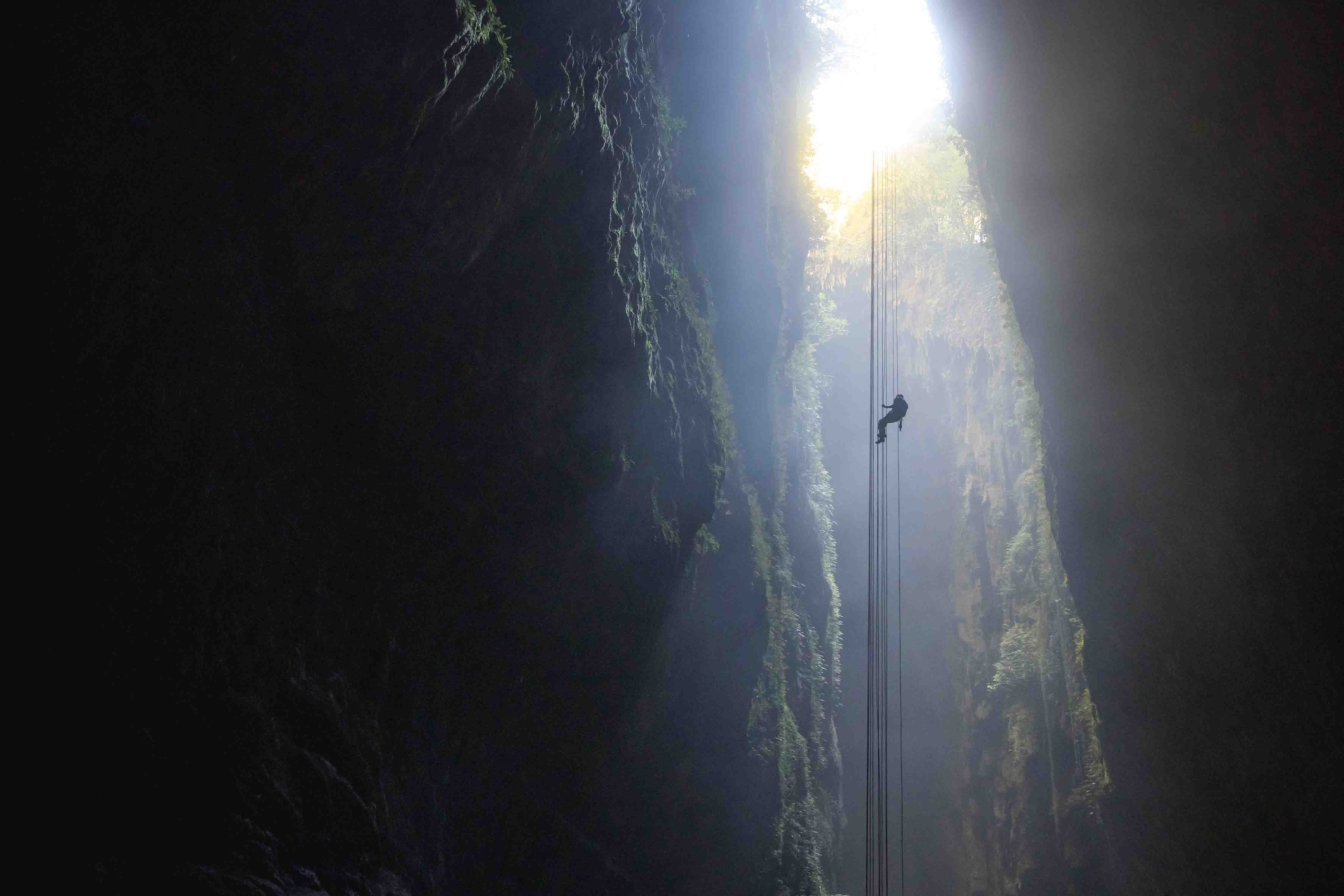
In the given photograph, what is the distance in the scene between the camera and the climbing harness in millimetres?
19328

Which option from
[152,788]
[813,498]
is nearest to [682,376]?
[152,788]

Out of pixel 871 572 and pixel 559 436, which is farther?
pixel 871 572

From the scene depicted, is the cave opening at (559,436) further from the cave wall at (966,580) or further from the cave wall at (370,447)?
the cave wall at (966,580)

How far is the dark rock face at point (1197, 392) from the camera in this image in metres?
6.07

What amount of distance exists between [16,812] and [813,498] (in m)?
18.6

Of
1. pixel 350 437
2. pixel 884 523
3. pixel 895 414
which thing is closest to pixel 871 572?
pixel 895 414

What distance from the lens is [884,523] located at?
1009 inches

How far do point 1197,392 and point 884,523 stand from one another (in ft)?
59.8

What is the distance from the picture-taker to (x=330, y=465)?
6.35m

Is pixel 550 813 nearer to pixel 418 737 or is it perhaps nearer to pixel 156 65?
pixel 418 737

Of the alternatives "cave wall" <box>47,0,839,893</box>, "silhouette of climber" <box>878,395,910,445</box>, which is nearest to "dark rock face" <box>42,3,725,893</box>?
"cave wall" <box>47,0,839,893</box>

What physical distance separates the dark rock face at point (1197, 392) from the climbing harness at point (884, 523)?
509cm

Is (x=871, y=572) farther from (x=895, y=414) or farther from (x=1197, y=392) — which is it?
(x=1197, y=392)

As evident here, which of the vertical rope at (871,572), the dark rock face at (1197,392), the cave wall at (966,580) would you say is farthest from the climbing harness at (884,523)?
the dark rock face at (1197,392)
